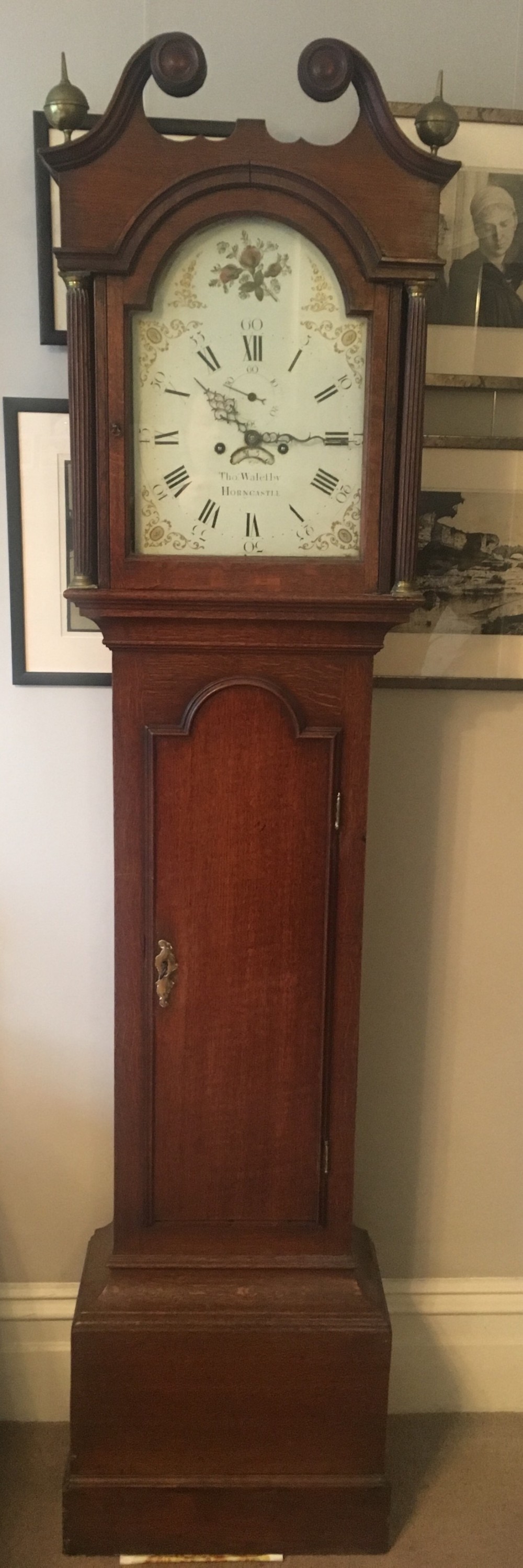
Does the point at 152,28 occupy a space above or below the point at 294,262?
above

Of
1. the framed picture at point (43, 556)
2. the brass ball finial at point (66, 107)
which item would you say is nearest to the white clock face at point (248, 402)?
the brass ball finial at point (66, 107)

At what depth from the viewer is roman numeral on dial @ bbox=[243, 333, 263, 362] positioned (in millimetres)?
1203

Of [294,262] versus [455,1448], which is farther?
[455,1448]

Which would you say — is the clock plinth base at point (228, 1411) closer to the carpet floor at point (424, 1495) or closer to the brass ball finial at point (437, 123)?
the carpet floor at point (424, 1495)

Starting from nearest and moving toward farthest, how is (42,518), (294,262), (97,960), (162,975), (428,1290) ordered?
(294,262), (162,975), (42,518), (97,960), (428,1290)

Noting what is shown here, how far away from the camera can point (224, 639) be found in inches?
49.2

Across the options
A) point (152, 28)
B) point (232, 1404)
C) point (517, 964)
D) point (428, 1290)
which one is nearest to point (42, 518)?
point (152, 28)

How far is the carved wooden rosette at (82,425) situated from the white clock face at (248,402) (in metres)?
0.05

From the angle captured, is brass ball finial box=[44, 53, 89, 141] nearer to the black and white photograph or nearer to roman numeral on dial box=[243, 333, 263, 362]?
roman numeral on dial box=[243, 333, 263, 362]

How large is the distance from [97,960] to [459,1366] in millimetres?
936

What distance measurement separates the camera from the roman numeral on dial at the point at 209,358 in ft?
3.94

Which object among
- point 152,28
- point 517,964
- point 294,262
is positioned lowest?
point 517,964

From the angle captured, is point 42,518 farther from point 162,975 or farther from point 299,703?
point 162,975

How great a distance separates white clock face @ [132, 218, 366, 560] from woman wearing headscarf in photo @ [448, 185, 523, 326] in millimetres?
376
